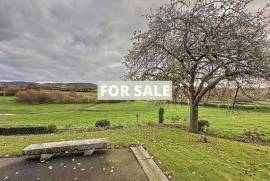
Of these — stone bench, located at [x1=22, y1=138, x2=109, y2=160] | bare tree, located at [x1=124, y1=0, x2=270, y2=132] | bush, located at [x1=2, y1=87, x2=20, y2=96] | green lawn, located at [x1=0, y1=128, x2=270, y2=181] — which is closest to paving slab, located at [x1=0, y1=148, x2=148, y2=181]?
stone bench, located at [x1=22, y1=138, x2=109, y2=160]

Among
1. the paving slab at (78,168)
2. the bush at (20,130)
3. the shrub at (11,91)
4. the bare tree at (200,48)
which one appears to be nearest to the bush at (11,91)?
the shrub at (11,91)

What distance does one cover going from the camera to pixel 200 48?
1650 cm

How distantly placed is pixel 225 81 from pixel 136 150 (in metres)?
9.06

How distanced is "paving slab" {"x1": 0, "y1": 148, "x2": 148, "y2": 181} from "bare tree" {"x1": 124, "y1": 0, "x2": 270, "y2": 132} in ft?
27.1

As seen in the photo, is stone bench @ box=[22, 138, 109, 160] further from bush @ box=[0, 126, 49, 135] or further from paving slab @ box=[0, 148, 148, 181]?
bush @ box=[0, 126, 49, 135]

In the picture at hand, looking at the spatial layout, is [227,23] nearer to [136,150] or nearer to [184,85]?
[184,85]

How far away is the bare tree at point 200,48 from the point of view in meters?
15.6

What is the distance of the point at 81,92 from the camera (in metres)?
79.9

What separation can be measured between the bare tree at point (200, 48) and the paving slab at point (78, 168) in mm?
8250

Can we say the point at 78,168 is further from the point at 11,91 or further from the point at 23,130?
the point at 11,91

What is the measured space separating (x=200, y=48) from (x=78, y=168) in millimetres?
10481

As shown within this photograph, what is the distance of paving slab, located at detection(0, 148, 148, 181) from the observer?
8742mm

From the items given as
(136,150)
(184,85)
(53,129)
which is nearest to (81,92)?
(53,129)

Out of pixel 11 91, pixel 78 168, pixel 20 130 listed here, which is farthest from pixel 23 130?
pixel 11 91
